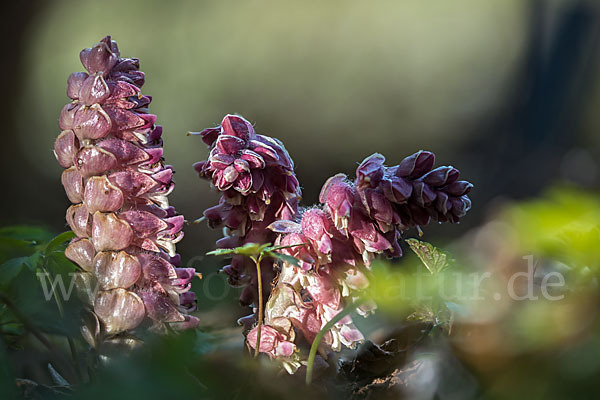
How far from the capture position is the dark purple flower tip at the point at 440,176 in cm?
48

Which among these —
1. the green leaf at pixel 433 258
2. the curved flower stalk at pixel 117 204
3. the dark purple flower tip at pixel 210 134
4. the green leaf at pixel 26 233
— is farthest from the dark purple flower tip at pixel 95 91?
the green leaf at pixel 433 258

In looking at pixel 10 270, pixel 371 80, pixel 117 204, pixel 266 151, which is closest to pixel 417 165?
pixel 266 151

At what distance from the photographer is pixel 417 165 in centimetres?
48

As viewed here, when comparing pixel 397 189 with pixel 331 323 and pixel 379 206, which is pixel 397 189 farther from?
pixel 331 323

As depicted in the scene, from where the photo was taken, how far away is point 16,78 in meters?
2.37

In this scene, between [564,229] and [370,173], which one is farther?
[370,173]

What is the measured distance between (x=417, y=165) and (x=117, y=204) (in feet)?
0.91

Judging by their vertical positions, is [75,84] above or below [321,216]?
above

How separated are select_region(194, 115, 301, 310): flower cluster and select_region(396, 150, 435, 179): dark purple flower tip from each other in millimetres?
122

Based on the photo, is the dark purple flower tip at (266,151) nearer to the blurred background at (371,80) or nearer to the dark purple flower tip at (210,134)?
the dark purple flower tip at (210,134)

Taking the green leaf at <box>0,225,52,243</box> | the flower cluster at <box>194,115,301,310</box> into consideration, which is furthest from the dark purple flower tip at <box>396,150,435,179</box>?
the green leaf at <box>0,225,52,243</box>

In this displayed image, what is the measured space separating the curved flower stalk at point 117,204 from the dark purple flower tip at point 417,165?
22cm

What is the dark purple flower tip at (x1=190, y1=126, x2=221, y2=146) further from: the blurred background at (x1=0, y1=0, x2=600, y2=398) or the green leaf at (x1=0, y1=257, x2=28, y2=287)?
the blurred background at (x1=0, y1=0, x2=600, y2=398)

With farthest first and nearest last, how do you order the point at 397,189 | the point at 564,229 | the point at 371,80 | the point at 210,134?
the point at 371,80 → the point at 210,134 → the point at 397,189 → the point at 564,229
